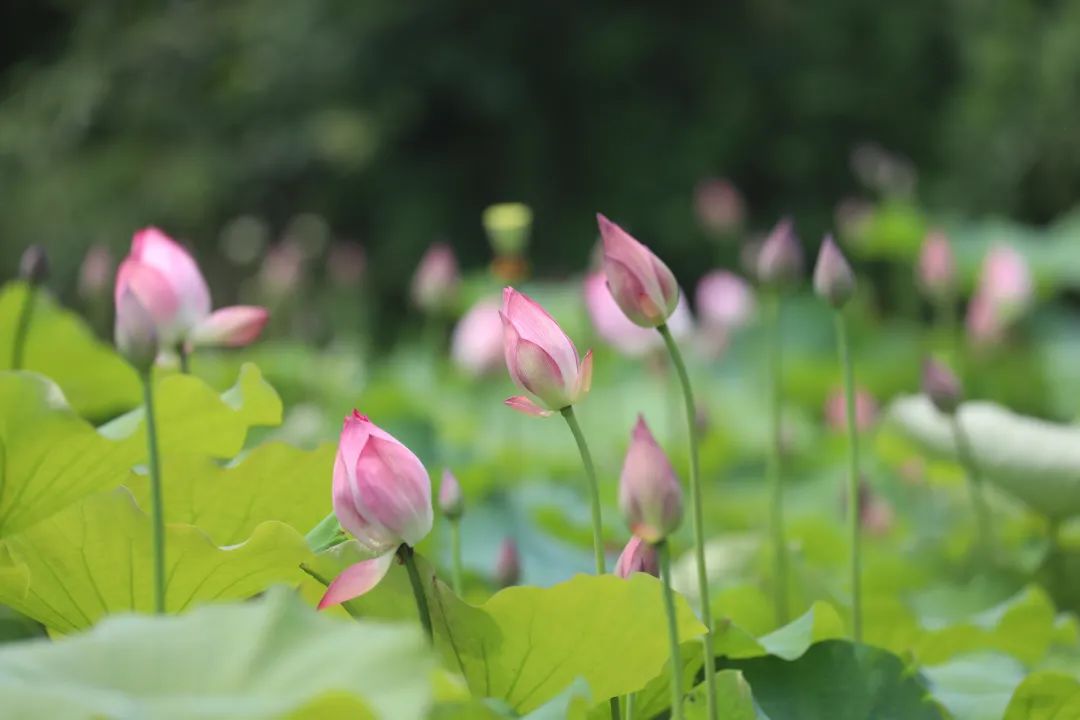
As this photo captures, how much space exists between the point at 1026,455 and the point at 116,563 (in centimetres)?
71

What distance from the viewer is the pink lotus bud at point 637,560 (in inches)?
21.2

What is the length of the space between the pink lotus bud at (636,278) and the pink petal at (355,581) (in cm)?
15

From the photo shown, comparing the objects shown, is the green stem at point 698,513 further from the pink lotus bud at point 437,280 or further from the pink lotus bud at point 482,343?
the pink lotus bud at point 437,280

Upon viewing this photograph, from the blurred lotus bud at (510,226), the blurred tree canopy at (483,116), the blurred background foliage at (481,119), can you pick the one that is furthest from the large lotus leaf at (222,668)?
the blurred tree canopy at (483,116)

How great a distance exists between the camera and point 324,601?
476 millimetres

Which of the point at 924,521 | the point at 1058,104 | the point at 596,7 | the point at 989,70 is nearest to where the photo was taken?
the point at 924,521

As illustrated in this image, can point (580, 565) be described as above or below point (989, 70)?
below

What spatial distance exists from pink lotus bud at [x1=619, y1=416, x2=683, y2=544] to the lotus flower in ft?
0.82

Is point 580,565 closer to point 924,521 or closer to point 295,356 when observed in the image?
point 924,521

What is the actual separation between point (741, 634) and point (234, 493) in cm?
25

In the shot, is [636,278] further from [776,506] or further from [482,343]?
[482,343]

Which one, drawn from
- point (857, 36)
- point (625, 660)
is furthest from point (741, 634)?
point (857, 36)

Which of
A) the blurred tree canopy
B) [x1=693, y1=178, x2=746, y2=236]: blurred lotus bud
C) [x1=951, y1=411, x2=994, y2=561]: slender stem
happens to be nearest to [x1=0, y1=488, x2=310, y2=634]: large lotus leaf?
[x1=951, y1=411, x2=994, y2=561]: slender stem

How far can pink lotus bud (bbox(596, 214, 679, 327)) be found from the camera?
0.53 metres
